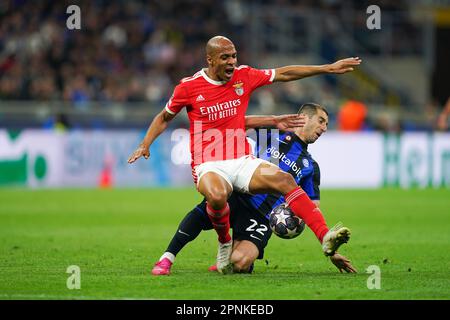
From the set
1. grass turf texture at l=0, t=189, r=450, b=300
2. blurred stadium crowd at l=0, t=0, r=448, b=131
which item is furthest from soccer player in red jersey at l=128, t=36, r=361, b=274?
blurred stadium crowd at l=0, t=0, r=448, b=131

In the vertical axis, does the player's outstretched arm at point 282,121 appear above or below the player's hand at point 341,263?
above

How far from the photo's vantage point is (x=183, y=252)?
1148 centimetres

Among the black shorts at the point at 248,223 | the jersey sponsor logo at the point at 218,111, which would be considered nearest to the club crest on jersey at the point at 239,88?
the jersey sponsor logo at the point at 218,111

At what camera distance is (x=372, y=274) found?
350 inches

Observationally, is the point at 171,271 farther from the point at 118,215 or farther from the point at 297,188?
the point at 118,215

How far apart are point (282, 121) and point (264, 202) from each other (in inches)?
41.4

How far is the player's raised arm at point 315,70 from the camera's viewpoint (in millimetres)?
9070

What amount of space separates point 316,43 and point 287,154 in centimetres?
2181

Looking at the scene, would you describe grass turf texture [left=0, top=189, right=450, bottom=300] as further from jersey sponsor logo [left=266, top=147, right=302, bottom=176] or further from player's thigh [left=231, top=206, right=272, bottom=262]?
jersey sponsor logo [left=266, top=147, right=302, bottom=176]

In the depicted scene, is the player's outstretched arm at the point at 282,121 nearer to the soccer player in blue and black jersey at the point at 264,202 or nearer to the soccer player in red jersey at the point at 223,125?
the soccer player in red jersey at the point at 223,125

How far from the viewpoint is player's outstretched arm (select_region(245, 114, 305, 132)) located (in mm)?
9094

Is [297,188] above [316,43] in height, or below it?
below

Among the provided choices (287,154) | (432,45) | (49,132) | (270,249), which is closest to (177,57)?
(49,132)

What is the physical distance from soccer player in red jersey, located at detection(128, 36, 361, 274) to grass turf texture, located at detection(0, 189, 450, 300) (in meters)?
0.85
